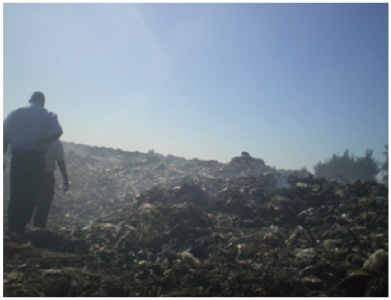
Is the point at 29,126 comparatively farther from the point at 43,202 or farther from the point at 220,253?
the point at 220,253

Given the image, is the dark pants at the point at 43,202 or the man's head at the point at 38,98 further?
the dark pants at the point at 43,202

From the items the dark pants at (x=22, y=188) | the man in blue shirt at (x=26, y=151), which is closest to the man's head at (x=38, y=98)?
the man in blue shirt at (x=26, y=151)

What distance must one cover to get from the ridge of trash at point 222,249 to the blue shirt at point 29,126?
1.34 metres

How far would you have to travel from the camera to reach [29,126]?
447 centimetres

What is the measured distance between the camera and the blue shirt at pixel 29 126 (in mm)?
4383

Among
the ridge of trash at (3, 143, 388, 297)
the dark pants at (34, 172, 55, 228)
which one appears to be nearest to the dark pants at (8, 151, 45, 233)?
the ridge of trash at (3, 143, 388, 297)

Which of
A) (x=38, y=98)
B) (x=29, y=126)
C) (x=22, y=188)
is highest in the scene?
(x=38, y=98)

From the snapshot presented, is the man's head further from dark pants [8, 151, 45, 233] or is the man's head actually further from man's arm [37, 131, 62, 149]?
dark pants [8, 151, 45, 233]

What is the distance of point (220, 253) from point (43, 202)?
3.34m

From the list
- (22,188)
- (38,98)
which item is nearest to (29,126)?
(38,98)

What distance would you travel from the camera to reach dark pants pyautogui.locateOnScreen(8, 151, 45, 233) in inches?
166

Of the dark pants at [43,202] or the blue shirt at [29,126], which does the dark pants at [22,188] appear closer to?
the blue shirt at [29,126]

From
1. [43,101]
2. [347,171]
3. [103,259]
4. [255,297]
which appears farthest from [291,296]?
[347,171]

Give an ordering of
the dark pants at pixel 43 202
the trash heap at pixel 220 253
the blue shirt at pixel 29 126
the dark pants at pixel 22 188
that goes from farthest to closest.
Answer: the dark pants at pixel 43 202 < the blue shirt at pixel 29 126 < the dark pants at pixel 22 188 < the trash heap at pixel 220 253
